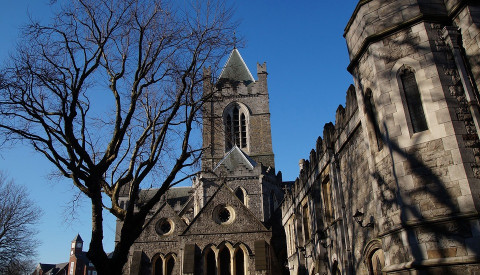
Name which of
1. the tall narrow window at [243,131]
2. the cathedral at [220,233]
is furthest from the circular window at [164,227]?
the tall narrow window at [243,131]

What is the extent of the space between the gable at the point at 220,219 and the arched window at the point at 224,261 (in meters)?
1.13

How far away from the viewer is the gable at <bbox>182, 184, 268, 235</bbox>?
23.6 meters

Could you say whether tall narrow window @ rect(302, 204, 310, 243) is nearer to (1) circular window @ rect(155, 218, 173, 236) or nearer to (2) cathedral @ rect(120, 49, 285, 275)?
(2) cathedral @ rect(120, 49, 285, 275)

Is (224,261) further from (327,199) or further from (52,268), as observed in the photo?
(52,268)

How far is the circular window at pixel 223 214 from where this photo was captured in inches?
955

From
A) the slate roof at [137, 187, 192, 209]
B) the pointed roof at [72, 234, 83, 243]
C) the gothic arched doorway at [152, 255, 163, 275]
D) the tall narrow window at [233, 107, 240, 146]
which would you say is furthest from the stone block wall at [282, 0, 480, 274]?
the pointed roof at [72, 234, 83, 243]

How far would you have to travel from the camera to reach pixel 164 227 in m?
25.9

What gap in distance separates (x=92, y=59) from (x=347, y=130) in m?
6.97

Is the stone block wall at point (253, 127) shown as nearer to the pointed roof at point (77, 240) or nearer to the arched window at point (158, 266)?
the arched window at point (158, 266)

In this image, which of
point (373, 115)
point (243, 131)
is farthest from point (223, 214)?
point (373, 115)

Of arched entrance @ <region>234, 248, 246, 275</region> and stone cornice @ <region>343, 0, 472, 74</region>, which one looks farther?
arched entrance @ <region>234, 248, 246, 275</region>

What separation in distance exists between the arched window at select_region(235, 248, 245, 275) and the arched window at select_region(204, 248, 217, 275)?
1375 mm

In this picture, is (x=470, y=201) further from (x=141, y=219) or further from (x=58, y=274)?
(x=58, y=274)

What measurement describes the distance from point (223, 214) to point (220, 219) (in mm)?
390
